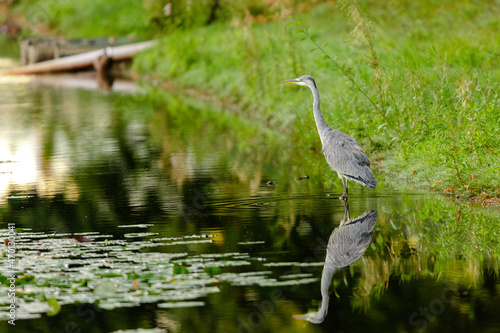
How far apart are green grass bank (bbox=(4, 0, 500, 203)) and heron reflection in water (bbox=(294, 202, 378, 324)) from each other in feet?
6.42

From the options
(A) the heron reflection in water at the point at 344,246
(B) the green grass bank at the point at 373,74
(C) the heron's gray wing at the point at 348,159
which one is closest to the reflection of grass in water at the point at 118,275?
(A) the heron reflection in water at the point at 344,246

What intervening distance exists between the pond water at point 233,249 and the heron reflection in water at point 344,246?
2 centimetres

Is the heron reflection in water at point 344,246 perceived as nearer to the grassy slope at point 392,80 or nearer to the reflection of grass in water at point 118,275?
the reflection of grass in water at point 118,275

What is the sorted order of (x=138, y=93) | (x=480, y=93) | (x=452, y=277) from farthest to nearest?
1. (x=138, y=93)
2. (x=480, y=93)
3. (x=452, y=277)

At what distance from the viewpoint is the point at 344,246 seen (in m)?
9.62

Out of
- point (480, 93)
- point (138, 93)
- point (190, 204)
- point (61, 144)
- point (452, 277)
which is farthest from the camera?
point (138, 93)

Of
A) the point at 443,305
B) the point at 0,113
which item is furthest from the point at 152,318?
the point at 0,113

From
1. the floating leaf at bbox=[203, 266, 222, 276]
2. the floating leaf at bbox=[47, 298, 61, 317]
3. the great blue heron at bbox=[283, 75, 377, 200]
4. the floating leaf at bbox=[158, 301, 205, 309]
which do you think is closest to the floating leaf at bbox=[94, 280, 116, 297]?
the floating leaf at bbox=[47, 298, 61, 317]

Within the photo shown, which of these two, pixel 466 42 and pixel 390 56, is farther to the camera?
pixel 466 42

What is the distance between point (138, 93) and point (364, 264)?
2261 cm

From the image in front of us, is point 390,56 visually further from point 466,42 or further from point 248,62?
point 248,62

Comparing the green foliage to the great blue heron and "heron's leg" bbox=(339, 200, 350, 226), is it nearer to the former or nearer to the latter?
the great blue heron

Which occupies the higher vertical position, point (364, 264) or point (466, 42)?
point (466, 42)

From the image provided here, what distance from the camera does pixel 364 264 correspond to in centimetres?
895
